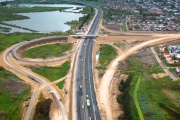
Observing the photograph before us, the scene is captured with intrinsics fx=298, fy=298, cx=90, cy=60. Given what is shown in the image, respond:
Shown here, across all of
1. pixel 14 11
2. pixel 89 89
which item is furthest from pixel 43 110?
pixel 14 11

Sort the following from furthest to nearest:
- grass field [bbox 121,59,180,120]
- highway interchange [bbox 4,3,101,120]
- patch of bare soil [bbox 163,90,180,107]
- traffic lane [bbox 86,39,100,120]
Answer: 1. patch of bare soil [bbox 163,90,180,107]
2. traffic lane [bbox 86,39,100,120]
3. grass field [bbox 121,59,180,120]
4. highway interchange [bbox 4,3,101,120]

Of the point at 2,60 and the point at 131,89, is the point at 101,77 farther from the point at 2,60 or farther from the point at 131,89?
the point at 2,60

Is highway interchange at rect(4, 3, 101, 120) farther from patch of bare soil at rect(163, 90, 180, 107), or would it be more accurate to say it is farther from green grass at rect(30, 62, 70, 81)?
patch of bare soil at rect(163, 90, 180, 107)

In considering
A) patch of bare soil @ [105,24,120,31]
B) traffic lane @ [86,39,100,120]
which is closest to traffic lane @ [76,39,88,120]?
traffic lane @ [86,39,100,120]

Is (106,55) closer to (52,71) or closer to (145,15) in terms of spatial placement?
(52,71)

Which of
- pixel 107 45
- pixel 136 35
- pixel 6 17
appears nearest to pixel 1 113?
pixel 107 45

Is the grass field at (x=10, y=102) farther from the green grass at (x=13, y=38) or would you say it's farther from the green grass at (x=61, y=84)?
the green grass at (x=13, y=38)

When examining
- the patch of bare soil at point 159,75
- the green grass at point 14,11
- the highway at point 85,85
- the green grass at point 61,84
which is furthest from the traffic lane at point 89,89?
the green grass at point 14,11
